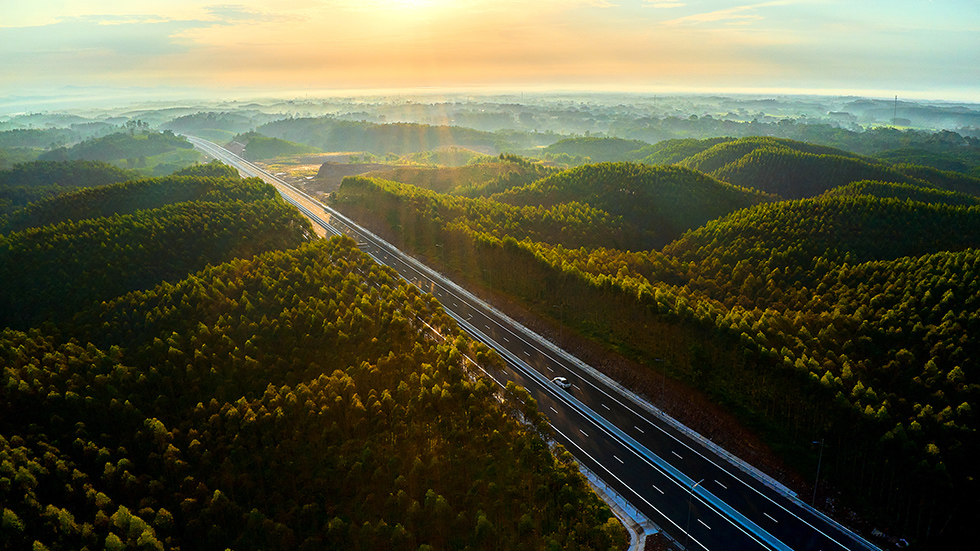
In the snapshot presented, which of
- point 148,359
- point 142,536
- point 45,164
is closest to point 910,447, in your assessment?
point 142,536

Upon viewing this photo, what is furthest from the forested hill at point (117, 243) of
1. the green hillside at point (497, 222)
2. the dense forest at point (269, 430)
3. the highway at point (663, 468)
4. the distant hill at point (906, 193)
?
the distant hill at point (906, 193)

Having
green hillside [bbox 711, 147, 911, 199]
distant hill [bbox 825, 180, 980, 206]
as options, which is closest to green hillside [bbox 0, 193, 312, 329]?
distant hill [bbox 825, 180, 980, 206]

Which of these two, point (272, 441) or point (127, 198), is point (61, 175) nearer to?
point (127, 198)

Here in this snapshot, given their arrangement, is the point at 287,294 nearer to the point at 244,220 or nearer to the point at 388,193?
the point at 244,220

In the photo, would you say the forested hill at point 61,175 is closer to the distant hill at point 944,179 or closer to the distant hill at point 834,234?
the distant hill at point 834,234

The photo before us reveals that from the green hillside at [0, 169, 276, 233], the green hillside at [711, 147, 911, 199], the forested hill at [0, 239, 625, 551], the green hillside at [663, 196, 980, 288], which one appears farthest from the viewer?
the green hillside at [711, 147, 911, 199]

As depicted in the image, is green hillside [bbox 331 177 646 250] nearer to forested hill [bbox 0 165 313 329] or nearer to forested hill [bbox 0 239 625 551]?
forested hill [bbox 0 165 313 329]
